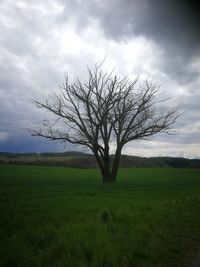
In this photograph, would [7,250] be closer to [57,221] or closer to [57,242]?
[57,242]

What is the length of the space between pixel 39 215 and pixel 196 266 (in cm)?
620

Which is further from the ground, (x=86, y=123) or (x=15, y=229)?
(x=86, y=123)

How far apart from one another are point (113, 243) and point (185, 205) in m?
8.05

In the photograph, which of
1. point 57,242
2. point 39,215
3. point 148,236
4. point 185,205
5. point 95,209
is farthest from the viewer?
point 185,205

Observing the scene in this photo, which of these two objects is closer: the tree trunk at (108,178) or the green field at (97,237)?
the green field at (97,237)

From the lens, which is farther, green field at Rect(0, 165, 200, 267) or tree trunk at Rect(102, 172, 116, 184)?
tree trunk at Rect(102, 172, 116, 184)

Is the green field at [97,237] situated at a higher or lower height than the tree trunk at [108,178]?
lower

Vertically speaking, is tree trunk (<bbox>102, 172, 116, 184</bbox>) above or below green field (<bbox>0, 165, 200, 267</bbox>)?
above

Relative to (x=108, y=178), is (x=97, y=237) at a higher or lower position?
lower

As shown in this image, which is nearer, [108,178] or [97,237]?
[97,237]

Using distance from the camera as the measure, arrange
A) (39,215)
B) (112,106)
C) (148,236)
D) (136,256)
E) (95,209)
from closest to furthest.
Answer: (136,256) → (148,236) → (39,215) → (95,209) → (112,106)

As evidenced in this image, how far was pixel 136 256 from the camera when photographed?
21.7 feet

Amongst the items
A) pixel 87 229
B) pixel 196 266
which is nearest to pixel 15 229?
pixel 87 229

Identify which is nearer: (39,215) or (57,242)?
(57,242)
